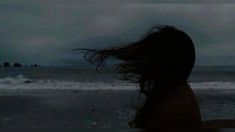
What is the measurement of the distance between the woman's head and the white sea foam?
7.21 m

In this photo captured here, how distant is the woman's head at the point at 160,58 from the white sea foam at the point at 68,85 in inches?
284

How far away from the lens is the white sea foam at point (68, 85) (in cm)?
894

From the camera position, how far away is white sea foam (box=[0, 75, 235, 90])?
352 inches

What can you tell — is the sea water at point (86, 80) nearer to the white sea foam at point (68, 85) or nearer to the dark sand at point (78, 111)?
the white sea foam at point (68, 85)

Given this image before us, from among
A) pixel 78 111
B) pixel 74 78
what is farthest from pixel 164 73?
pixel 74 78

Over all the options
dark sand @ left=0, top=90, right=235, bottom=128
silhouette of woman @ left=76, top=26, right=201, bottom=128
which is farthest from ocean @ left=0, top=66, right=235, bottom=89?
silhouette of woman @ left=76, top=26, right=201, bottom=128

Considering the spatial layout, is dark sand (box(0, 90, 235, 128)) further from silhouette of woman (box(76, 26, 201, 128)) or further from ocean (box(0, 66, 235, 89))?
silhouette of woman (box(76, 26, 201, 128))

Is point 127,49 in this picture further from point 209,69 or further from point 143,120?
point 209,69

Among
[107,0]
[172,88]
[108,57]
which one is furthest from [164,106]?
[107,0]

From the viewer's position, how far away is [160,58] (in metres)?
1.04

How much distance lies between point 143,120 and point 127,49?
0.17 meters

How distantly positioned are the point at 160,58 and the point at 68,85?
8517 millimetres

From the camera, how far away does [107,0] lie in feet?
13.1

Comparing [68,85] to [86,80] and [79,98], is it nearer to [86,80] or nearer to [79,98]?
[86,80]
